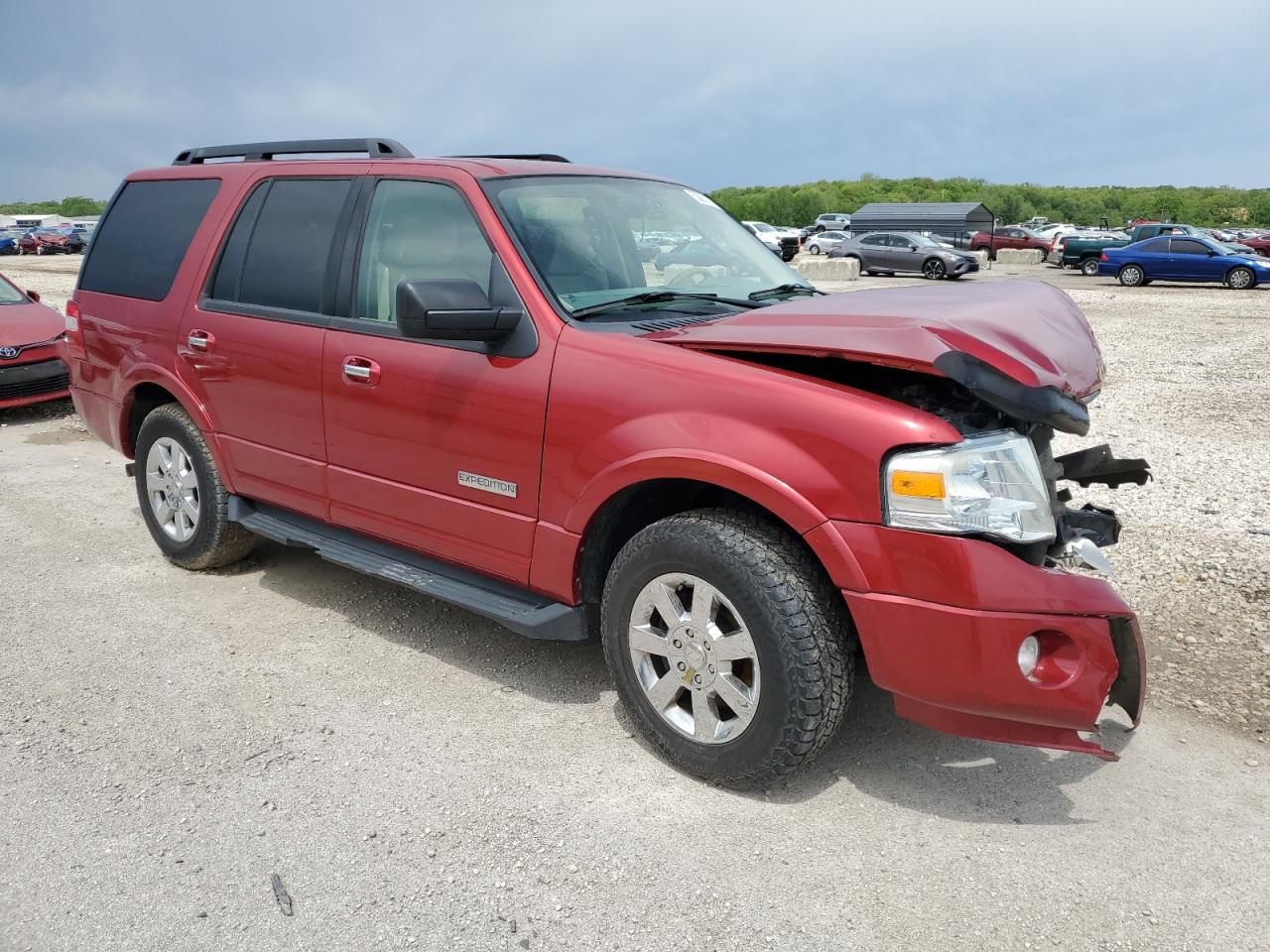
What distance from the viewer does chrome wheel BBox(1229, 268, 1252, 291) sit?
26.3 meters

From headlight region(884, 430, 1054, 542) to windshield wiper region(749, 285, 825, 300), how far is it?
1.53 metres

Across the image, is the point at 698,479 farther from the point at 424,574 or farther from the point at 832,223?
the point at 832,223

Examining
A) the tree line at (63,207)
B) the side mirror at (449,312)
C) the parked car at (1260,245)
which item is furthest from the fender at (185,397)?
the tree line at (63,207)

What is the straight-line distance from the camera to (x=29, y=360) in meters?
A: 9.22

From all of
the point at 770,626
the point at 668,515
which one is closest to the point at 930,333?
the point at 770,626

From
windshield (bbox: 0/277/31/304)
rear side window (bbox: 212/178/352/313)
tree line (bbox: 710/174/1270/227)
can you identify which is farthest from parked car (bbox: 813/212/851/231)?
rear side window (bbox: 212/178/352/313)

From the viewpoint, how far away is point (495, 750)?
3.53m

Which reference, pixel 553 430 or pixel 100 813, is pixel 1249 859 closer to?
pixel 553 430

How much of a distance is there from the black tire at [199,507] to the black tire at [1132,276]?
28.1 meters

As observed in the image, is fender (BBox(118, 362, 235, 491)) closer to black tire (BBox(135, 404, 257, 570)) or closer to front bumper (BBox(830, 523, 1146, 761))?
black tire (BBox(135, 404, 257, 570))

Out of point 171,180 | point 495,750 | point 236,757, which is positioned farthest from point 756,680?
point 171,180

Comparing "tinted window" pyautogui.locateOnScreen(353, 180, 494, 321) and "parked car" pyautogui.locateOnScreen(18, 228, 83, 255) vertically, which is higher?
"tinted window" pyautogui.locateOnScreen(353, 180, 494, 321)

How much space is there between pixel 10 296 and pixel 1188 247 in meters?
27.3

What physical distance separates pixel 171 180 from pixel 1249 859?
533 centimetres
